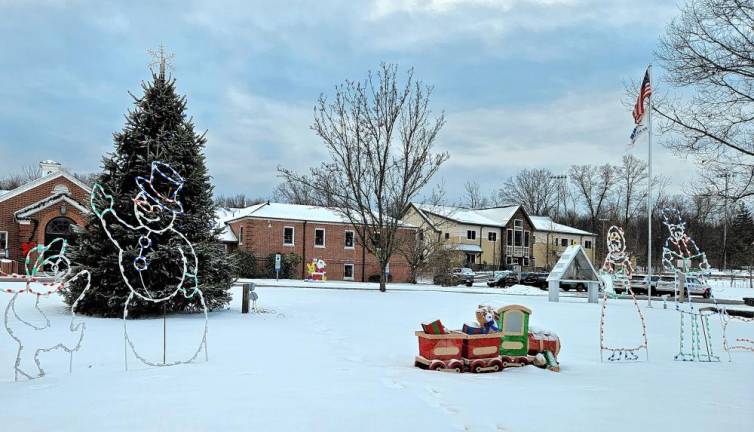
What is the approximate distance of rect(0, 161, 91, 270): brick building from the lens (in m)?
32.2

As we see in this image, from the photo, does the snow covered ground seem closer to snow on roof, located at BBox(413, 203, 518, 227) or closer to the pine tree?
snow on roof, located at BBox(413, 203, 518, 227)

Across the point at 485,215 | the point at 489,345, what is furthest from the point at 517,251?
the point at 489,345

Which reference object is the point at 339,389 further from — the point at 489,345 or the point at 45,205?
the point at 45,205

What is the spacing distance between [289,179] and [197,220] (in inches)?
579

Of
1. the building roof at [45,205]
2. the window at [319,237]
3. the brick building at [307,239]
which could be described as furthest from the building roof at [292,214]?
the building roof at [45,205]

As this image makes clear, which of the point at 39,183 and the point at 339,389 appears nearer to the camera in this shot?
the point at 339,389

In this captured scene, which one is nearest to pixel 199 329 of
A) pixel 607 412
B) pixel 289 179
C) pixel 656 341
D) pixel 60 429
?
pixel 60 429

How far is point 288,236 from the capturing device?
41.8 m

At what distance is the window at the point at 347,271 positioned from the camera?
144 ft

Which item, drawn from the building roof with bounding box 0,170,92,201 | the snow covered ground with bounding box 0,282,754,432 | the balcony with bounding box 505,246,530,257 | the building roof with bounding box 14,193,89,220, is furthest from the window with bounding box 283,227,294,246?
the balcony with bounding box 505,246,530,257

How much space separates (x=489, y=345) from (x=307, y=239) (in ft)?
111

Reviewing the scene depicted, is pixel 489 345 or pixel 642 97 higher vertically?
pixel 642 97

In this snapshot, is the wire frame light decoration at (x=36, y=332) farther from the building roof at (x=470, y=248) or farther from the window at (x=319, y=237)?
the building roof at (x=470, y=248)

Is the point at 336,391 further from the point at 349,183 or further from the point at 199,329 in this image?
the point at 349,183
